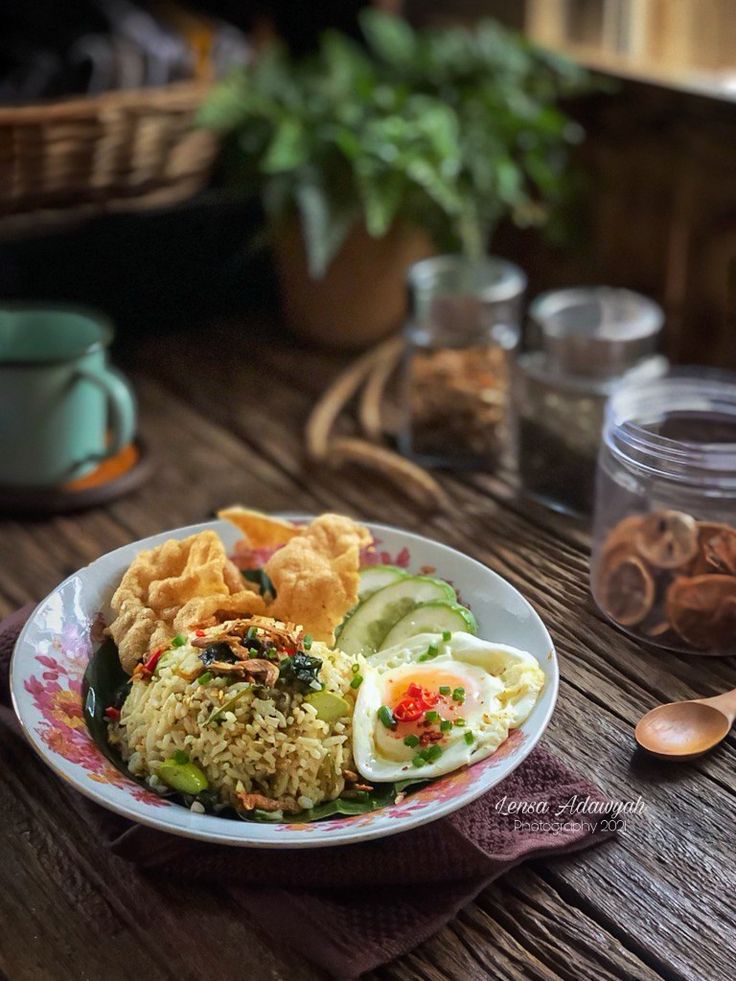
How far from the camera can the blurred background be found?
6.09 ft

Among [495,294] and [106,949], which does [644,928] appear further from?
[495,294]

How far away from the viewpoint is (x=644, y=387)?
1.37 m

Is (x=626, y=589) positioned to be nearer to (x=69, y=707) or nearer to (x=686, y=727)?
(x=686, y=727)

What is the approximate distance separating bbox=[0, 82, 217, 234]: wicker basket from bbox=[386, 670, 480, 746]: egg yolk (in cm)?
114

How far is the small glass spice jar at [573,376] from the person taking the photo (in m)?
1.61

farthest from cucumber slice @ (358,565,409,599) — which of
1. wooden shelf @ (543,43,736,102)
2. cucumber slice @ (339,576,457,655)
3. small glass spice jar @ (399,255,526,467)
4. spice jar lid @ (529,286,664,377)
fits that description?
wooden shelf @ (543,43,736,102)

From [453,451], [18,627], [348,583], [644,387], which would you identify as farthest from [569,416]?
[18,627]

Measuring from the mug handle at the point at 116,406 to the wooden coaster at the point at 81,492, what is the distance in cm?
5

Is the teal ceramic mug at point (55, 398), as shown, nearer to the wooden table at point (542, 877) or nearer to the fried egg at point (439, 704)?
the wooden table at point (542, 877)

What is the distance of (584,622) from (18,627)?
578 mm

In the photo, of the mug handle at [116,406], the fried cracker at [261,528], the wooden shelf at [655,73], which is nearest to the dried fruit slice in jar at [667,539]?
the fried cracker at [261,528]

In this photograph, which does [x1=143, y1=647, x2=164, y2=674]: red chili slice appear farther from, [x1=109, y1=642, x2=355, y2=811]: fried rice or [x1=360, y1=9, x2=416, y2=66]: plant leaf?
[x1=360, y1=9, x2=416, y2=66]: plant leaf

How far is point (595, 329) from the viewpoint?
188 cm

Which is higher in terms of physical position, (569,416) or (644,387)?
(644,387)
